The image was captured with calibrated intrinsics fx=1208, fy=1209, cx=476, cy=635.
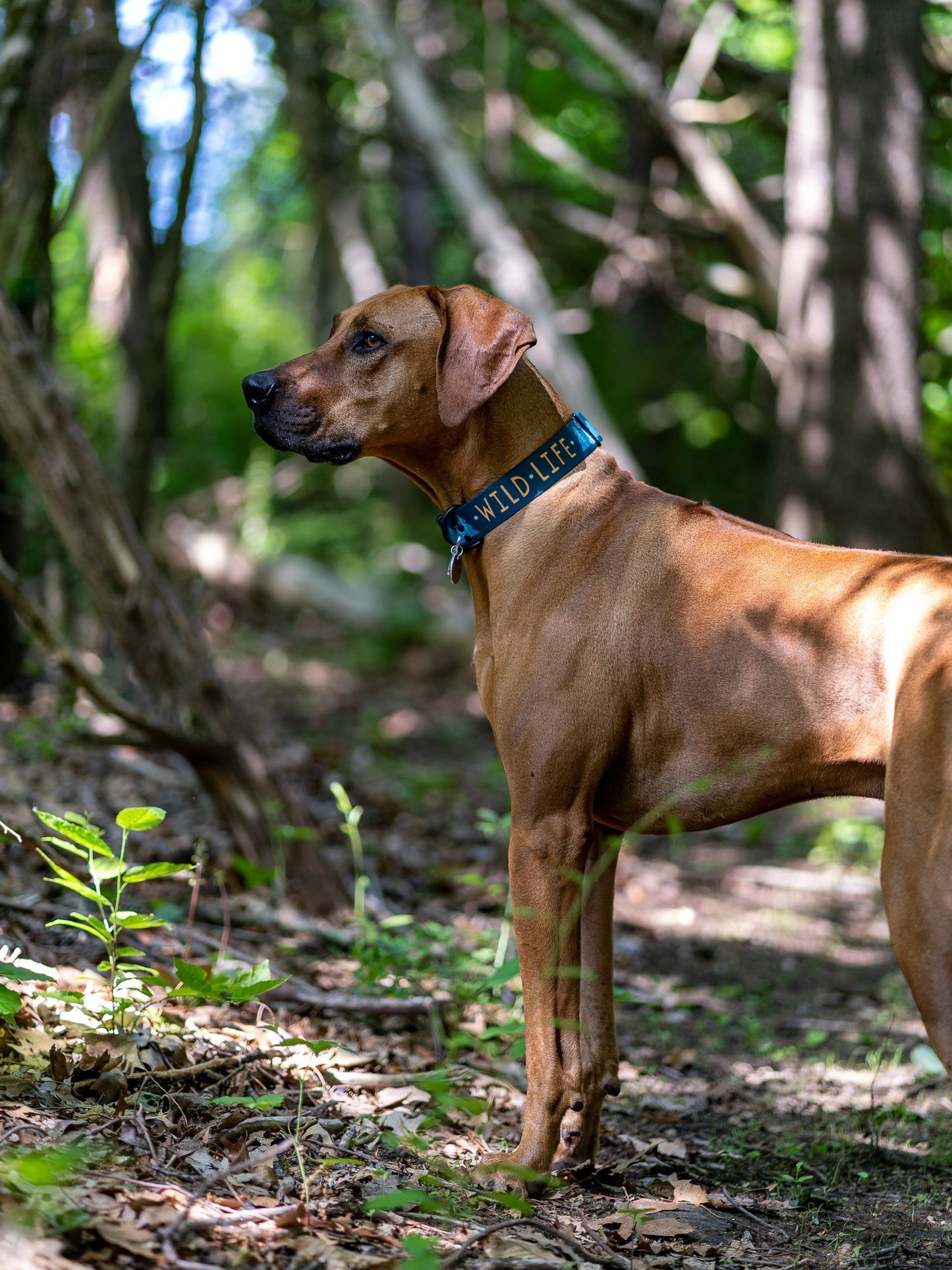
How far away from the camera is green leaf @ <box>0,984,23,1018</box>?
2.91 metres

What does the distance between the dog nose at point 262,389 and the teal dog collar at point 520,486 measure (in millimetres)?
635

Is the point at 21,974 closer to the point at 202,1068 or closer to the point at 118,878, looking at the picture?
the point at 118,878

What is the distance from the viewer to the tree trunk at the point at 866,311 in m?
9.02

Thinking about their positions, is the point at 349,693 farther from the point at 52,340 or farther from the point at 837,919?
the point at 837,919

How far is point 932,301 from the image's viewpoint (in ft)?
42.7

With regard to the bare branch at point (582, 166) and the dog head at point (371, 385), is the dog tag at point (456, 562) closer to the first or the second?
the dog head at point (371, 385)

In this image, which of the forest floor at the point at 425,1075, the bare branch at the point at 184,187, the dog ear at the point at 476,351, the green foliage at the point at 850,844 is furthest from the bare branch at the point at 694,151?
the dog ear at the point at 476,351

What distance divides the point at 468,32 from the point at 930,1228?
16436 millimetres

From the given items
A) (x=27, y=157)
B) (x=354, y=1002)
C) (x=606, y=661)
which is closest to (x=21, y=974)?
(x=354, y=1002)

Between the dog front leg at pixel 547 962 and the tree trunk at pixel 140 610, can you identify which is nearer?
the dog front leg at pixel 547 962

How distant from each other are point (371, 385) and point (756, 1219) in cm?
257

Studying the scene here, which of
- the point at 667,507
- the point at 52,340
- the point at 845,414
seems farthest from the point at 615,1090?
the point at 845,414

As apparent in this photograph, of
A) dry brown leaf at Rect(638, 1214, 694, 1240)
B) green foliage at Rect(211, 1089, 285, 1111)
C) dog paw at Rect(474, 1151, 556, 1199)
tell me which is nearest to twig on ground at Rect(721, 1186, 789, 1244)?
dry brown leaf at Rect(638, 1214, 694, 1240)

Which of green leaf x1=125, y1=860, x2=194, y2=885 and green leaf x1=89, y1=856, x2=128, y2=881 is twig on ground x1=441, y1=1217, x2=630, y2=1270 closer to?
green leaf x1=125, y1=860, x2=194, y2=885
